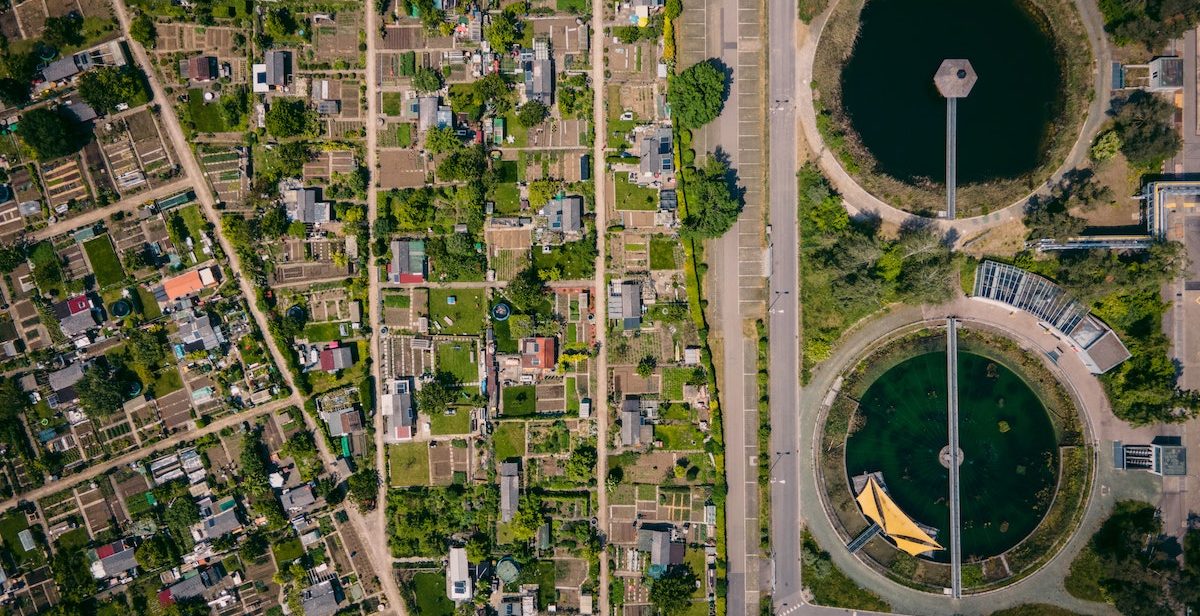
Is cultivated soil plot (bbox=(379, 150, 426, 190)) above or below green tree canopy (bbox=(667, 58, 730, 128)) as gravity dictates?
below

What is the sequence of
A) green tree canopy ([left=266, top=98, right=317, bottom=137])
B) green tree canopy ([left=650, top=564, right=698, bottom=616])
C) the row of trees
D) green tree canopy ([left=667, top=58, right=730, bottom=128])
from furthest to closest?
green tree canopy ([left=266, top=98, right=317, bottom=137])
green tree canopy ([left=650, top=564, right=698, bottom=616])
green tree canopy ([left=667, top=58, right=730, bottom=128])
the row of trees

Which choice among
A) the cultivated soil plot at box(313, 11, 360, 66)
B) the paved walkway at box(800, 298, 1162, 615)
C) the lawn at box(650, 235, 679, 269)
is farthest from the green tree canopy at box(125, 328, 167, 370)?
the paved walkway at box(800, 298, 1162, 615)

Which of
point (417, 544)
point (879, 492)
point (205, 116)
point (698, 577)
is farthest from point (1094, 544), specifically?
point (205, 116)

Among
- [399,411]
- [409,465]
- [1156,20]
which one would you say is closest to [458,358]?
[399,411]

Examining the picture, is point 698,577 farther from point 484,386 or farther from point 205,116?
point 205,116

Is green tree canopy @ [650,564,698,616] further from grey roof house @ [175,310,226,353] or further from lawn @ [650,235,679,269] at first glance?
grey roof house @ [175,310,226,353]

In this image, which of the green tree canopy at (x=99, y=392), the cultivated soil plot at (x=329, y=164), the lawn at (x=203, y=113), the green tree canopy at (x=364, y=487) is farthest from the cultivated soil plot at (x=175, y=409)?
the lawn at (x=203, y=113)
